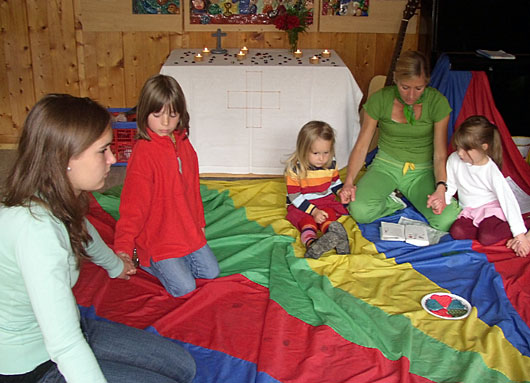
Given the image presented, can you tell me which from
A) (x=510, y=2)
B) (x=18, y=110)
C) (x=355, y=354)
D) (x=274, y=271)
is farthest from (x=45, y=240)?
(x=18, y=110)

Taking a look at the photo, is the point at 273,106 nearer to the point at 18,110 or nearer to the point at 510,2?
the point at 510,2

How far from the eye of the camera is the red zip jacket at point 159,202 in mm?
2375

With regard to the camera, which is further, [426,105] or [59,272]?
[426,105]

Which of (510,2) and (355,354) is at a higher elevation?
(510,2)

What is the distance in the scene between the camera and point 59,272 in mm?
1318

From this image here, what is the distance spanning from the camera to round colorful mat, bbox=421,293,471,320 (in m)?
2.31

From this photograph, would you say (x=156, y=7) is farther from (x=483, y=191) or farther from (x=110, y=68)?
(x=483, y=191)

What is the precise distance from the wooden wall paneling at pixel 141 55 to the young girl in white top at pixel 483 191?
2.64m

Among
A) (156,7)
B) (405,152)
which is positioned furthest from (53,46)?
(405,152)

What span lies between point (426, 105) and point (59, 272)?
7.95 feet

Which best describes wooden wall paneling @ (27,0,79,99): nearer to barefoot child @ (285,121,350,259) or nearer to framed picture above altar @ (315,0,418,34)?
framed picture above altar @ (315,0,418,34)

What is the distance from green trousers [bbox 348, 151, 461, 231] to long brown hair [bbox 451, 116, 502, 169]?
348mm

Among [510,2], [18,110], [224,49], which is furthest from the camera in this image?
[18,110]

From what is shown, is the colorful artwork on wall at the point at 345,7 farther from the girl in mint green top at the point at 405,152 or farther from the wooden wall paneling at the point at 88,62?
the wooden wall paneling at the point at 88,62
